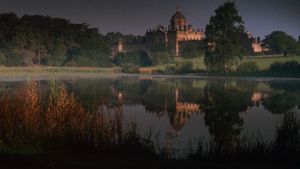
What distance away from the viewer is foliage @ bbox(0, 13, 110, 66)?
47.2 metres

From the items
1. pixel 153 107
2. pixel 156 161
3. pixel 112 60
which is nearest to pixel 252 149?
pixel 156 161

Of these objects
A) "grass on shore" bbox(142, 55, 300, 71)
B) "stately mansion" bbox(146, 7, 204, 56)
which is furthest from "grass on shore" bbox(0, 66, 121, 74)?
"stately mansion" bbox(146, 7, 204, 56)

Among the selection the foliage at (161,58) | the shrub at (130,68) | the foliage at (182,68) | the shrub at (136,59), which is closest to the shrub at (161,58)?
the foliage at (161,58)

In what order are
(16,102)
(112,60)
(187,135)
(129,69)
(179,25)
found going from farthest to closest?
(179,25) < (112,60) < (129,69) < (187,135) < (16,102)

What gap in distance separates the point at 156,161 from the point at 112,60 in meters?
45.1

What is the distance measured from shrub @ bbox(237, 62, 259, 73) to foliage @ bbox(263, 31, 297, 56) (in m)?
3.50

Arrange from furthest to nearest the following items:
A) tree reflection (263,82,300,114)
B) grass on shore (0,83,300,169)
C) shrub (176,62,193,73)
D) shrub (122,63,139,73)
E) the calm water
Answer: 1. shrub (122,63,139,73)
2. shrub (176,62,193,73)
3. tree reflection (263,82,300,114)
4. the calm water
5. grass on shore (0,83,300,169)

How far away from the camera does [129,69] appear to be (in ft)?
148

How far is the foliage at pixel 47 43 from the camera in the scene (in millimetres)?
47188

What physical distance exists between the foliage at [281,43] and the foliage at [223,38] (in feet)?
12.9

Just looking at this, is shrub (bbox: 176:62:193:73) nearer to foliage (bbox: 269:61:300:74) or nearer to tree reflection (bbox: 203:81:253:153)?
foliage (bbox: 269:61:300:74)

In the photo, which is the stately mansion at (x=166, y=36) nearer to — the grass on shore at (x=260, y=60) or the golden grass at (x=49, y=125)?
the grass on shore at (x=260, y=60)

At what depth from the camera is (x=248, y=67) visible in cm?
3556

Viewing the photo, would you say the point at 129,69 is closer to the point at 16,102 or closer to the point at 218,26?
the point at 218,26
